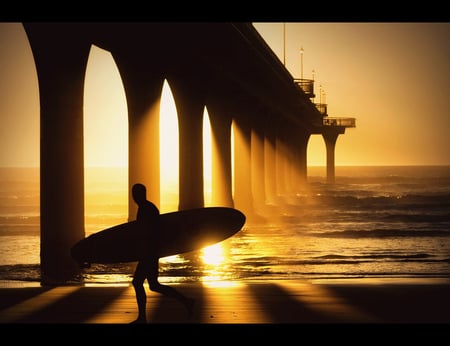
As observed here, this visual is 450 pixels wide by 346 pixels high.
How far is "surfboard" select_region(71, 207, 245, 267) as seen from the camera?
1084 cm

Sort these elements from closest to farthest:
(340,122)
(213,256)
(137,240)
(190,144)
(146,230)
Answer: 1. (146,230)
2. (137,240)
3. (213,256)
4. (190,144)
5. (340,122)

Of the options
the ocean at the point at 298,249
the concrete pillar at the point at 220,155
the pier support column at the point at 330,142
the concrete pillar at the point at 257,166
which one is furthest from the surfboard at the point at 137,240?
the pier support column at the point at 330,142

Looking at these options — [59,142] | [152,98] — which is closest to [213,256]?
[152,98]

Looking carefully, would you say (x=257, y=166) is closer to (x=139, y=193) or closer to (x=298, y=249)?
(x=298, y=249)

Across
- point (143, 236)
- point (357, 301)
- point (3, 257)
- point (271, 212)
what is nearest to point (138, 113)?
point (3, 257)

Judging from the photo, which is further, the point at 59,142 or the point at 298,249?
the point at 298,249

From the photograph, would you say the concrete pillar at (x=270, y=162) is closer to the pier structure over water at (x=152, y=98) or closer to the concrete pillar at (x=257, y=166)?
the concrete pillar at (x=257, y=166)

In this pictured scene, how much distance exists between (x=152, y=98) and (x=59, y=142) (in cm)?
814

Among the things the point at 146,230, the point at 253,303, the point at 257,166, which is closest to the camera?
the point at 146,230

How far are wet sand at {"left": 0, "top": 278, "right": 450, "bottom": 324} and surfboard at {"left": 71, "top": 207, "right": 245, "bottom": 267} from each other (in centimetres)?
81

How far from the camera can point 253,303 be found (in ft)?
40.6

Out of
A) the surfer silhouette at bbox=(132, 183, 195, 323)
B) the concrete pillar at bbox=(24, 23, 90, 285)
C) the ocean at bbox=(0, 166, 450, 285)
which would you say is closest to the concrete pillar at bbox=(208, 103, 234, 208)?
the ocean at bbox=(0, 166, 450, 285)
